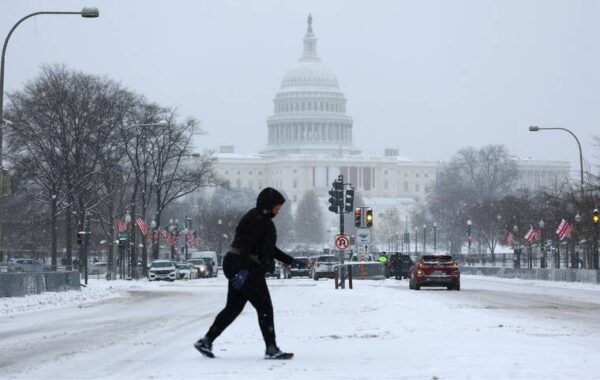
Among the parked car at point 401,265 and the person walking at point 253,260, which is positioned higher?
the parked car at point 401,265

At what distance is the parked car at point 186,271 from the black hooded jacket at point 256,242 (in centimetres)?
6274

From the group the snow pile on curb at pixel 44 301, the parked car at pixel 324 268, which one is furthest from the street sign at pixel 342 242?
the parked car at pixel 324 268

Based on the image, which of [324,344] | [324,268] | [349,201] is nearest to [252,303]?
[324,344]

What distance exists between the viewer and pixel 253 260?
1441 cm

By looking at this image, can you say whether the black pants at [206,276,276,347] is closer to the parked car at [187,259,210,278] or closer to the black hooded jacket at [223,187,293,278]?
the black hooded jacket at [223,187,293,278]

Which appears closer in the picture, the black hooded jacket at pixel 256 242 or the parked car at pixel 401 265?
the black hooded jacket at pixel 256 242

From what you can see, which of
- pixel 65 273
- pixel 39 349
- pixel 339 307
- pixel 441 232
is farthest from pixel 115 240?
pixel 441 232

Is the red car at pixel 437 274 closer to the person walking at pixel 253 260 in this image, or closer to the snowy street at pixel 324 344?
the snowy street at pixel 324 344

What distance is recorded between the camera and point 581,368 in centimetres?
1248

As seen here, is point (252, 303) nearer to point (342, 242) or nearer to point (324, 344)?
point (324, 344)

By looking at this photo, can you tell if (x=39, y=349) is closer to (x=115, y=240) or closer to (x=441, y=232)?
(x=115, y=240)

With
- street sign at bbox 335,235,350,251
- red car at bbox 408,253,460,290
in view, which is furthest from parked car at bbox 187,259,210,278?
red car at bbox 408,253,460,290

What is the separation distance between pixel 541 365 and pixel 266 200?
3.56 m

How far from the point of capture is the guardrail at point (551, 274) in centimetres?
5819
